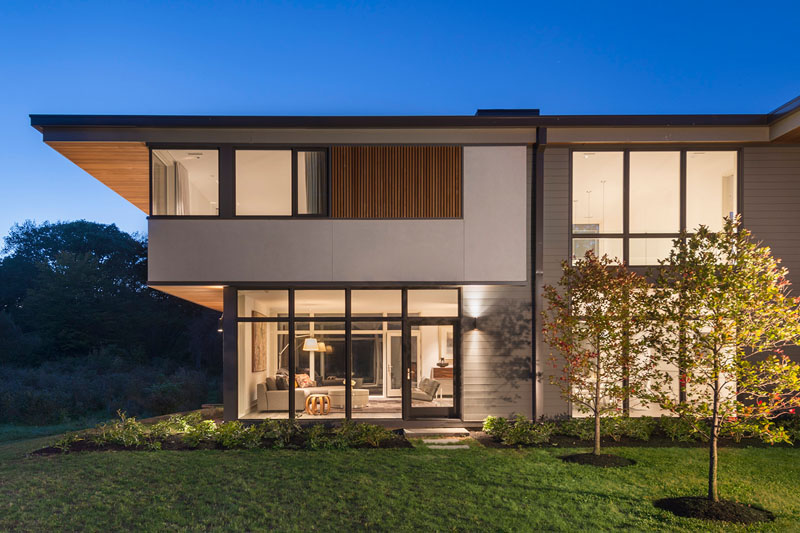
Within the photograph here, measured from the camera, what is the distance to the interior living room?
1031 cm

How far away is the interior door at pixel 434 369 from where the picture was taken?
10.5m

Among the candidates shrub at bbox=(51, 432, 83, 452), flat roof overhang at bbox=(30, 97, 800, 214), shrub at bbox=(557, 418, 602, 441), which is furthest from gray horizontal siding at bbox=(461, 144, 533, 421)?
shrub at bbox=(51, 432, 83, 452)

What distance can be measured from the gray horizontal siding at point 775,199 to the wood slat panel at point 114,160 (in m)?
11.3

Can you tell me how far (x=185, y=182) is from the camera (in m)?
10.2

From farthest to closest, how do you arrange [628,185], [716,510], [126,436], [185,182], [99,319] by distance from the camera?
[99,319]
[628,185]
[185,182]
[126,436]
[716,510]

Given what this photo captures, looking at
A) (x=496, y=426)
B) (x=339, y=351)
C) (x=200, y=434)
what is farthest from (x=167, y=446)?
(x=496, y=426)

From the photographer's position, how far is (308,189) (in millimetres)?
10242

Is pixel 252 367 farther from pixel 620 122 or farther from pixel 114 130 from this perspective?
pixel 620 122

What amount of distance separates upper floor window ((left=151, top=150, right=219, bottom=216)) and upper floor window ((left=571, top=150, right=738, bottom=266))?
6.77 m

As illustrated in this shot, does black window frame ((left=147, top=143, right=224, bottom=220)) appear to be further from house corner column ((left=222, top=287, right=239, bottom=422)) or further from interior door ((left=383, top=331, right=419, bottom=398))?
interior door ((left=383, top=331, right=419, bottom=398))

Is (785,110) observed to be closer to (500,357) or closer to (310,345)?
(500,357)

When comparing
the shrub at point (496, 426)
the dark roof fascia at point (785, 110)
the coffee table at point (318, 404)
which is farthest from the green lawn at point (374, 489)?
the dark roof fascia at point (785, 110)

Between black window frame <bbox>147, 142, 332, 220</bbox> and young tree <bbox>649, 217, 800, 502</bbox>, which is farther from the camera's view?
black window frame <bbox>147, 142, 332, 220</bbox>

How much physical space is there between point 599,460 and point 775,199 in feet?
21.1
